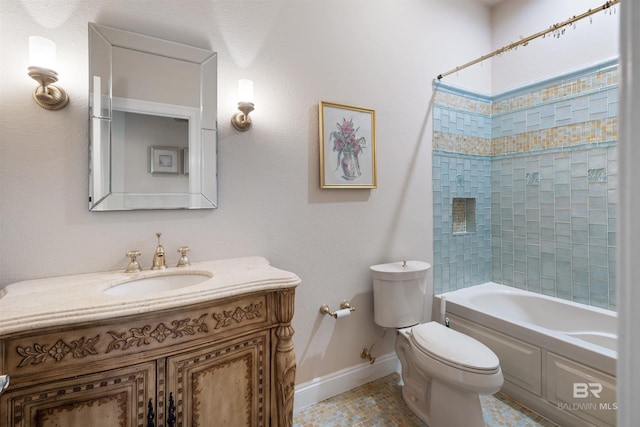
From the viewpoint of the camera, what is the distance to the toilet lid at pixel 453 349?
144cm

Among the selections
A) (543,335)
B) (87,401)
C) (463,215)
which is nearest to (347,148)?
(463,215)

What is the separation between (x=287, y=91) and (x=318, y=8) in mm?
582

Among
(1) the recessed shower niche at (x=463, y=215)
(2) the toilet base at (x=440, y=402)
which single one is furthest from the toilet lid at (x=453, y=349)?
(1) the recessed shower niche at (x=463, y=215)

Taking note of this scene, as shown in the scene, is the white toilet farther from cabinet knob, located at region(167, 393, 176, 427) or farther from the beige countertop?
cabinet knob, located at region(167, 393, 176, 427)

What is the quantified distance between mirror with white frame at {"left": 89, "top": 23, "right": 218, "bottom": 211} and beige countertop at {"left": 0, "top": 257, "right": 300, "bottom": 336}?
1.07 ft

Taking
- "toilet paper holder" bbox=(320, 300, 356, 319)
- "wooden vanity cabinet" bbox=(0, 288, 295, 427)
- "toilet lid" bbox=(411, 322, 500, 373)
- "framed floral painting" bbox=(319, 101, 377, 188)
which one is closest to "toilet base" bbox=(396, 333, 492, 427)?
"toilet lid" bbox=(411, 322, 500, 373)

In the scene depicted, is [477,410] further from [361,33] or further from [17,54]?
[17,54]

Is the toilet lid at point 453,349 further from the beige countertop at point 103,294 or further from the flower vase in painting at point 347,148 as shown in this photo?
the flower vase in painting at point 347,148

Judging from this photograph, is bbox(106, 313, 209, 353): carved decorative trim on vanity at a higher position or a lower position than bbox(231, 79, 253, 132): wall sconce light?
lower

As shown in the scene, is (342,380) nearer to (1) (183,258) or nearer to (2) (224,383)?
(2) (224,383)

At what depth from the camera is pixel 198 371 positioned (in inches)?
43.8

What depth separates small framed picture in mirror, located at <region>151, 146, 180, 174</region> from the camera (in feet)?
4.76

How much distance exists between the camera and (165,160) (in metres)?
1.47

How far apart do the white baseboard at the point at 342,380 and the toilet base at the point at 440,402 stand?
0.92ft
